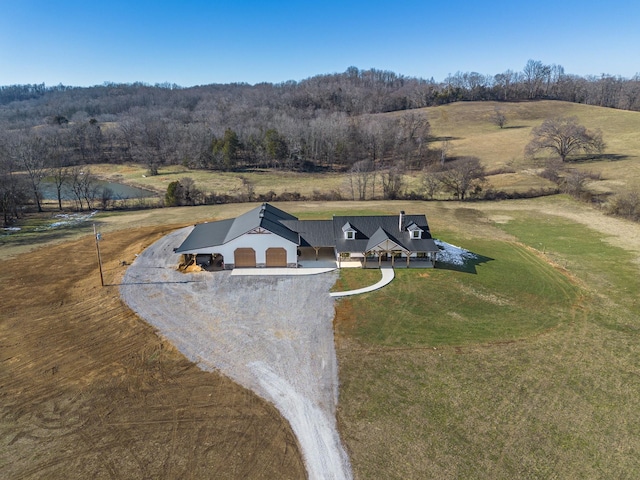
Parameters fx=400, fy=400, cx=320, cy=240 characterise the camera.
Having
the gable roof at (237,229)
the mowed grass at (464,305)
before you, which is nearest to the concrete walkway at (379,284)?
the mowed grass at (464,305)

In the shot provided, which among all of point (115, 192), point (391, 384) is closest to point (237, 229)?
point (391, 384)

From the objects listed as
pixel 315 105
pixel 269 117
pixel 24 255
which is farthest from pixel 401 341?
pixel 315 105

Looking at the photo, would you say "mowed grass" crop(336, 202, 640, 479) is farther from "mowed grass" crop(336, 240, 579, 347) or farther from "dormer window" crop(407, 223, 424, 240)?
"dormer window" crop(407, 223, 424, 240)

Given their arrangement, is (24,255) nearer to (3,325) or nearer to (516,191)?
(3,325)

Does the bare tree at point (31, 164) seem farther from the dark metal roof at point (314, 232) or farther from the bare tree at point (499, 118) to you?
the bare tree at point (499, 118)

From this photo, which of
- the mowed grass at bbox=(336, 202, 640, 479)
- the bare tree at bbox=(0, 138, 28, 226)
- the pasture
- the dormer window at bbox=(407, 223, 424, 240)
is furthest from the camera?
the bare tree at bbox=(0, 138, 28, 226)

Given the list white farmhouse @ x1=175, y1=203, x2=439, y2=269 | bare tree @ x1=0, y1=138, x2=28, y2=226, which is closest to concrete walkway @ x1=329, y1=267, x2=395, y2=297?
white farmhouse @ x1=175, y1=203, x2=439, y2=269

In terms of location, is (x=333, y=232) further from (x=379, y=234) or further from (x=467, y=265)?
(x=467, y=265)
